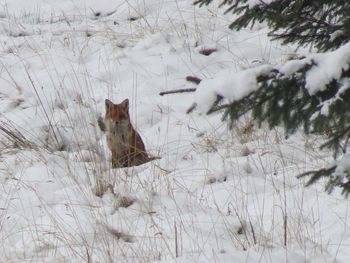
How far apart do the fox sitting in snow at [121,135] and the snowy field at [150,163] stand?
0.14 metres

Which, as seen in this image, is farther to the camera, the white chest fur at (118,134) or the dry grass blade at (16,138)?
the white chest fur at (118,134)

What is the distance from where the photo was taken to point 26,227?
4344 millimetres

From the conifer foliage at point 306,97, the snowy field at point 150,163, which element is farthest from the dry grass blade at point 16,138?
the conifer foliage at point 306,97

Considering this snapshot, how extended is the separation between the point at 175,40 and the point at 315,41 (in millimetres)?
5019

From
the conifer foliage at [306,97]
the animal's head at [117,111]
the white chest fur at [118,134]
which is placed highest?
the conifer foliage at [306,97]

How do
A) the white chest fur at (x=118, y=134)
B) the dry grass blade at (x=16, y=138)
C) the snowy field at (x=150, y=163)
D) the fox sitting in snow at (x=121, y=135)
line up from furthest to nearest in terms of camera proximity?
the white chest fur at (x=118, y=134), the fox sitting in snow at (x=121, y=135), the dry grass blade at (x=16, y=138), the snowy field at (x=150, y=163)

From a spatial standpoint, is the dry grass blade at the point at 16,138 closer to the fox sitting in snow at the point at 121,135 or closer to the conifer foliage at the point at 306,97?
the fox sitting in snow at the point at 121,135

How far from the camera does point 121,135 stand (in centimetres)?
640

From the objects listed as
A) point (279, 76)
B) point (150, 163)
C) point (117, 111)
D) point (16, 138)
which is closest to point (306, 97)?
point (279, 76)

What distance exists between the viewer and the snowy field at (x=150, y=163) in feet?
12.8

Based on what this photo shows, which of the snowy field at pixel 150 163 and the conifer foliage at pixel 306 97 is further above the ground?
the conifer foliage at pixel 306 97

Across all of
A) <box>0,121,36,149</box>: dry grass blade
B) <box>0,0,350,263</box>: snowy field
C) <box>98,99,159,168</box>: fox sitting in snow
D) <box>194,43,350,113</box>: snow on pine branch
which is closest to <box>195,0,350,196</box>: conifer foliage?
<box>194,43,350,113</box>: snow on pine branch

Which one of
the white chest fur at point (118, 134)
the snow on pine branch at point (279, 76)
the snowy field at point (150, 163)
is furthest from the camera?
the white chest fur at point (118, 134)

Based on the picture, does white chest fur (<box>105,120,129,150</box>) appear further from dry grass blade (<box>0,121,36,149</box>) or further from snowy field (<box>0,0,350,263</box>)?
dry grass blade (<box>0,121,36,149</box>)
